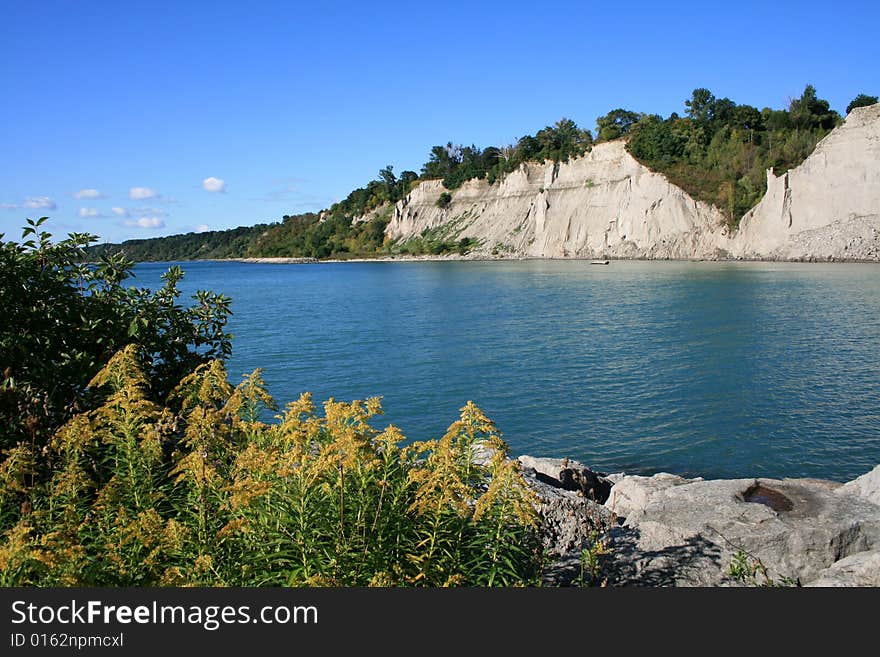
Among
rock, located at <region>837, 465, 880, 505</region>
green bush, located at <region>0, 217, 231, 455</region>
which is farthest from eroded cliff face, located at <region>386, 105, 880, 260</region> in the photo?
green bush, located at <region>0, 217, 231, 455</region>

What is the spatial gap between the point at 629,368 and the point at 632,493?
16.8 m

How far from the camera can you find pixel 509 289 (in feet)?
229

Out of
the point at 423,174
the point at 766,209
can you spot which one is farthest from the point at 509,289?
the point at 423,174

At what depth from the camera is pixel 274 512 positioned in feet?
18.0

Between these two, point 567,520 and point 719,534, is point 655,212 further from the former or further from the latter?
point 567,520

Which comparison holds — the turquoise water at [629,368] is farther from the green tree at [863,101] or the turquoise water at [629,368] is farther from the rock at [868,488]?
the green tree at [863,101]

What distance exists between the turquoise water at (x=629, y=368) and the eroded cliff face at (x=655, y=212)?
79.5ft

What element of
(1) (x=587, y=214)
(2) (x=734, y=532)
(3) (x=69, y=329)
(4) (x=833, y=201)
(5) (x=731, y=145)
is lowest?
(2) (x=734, y=532)

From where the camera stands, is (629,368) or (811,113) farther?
(811,113)

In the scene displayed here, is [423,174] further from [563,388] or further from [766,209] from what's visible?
[563,388]

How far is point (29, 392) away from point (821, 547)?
35.2 ft

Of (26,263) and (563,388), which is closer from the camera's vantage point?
(26,263)

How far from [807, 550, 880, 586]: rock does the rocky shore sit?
0.01m

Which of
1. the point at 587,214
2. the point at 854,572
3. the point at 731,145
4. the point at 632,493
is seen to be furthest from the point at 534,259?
the point at 854,572
